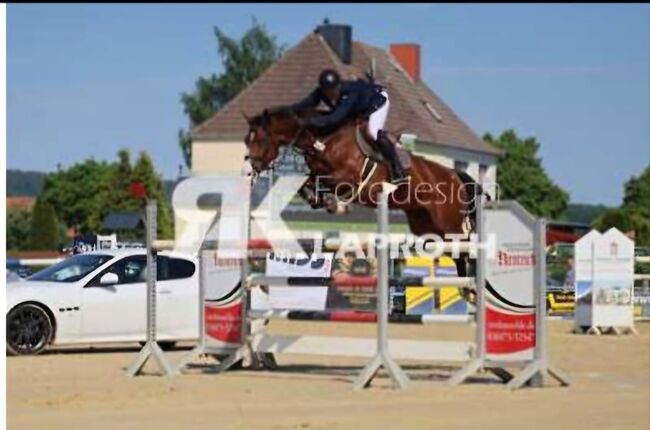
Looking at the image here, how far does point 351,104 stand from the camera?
10633 millimetres


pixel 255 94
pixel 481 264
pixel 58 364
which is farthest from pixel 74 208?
pixel 481 264

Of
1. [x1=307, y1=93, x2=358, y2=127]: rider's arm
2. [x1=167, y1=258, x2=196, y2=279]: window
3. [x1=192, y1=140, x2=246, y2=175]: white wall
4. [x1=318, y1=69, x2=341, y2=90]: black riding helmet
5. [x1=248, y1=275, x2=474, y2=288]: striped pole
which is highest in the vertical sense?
[x1=192, y1=140, x2=246, y2=175]: white wall

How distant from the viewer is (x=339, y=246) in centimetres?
1170

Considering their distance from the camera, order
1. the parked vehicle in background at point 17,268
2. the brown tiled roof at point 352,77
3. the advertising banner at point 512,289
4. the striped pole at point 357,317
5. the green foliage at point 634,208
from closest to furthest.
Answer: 1. the advertising banner at point 512,289
2. the striped pole at point 357,317
3. the parked vehicle in background at point 17,268
4. the brown tiled roof at point 352,77
5. the green foliage at point 634,208

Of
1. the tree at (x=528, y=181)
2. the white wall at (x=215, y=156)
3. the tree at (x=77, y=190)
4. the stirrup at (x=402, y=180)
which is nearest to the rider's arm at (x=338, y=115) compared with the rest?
the stirrup at (x=402, y=180)

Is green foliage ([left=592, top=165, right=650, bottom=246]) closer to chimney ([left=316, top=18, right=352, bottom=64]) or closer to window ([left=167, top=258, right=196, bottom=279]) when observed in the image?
chimney ([left=316, top=18, right=352, bottom=64])

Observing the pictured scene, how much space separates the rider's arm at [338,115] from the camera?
34.8 ft

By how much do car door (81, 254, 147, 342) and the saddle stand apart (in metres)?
4.93

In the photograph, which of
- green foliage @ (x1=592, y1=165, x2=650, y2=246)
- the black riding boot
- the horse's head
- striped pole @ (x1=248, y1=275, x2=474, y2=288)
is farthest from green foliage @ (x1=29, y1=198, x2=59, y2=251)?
the horse's head

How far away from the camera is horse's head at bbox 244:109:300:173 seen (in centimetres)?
1034

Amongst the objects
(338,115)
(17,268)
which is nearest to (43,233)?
(17,268)

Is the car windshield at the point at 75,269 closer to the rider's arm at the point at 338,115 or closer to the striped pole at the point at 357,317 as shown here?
the striped pole at the point at 357,317

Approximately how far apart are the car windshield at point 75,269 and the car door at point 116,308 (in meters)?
0.15

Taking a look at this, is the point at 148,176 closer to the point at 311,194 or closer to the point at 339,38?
the point at 339,38
